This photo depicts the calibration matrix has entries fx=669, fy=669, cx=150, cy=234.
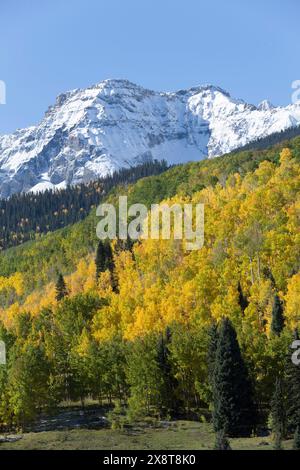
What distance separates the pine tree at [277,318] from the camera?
330 ft

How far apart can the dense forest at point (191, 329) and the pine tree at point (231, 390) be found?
128mm

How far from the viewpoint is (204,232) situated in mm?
141375

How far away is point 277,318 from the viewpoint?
333ft

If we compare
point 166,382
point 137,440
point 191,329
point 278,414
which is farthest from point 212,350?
point 191,329

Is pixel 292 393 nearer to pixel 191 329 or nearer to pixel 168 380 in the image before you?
pixel 168 380

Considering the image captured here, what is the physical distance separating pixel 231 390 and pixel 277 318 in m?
26.9

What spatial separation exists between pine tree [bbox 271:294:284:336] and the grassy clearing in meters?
24.2

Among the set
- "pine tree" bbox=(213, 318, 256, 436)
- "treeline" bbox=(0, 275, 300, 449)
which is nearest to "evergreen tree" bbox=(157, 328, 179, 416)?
"treeline" bbox=(0, 275, 300, 449)

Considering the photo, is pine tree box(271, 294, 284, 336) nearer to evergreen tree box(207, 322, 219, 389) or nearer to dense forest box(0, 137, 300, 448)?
dense forest box(0, 137, 300, 448)

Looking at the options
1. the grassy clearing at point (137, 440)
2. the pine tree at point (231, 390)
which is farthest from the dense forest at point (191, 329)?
the grassy clearing at point (137, 440)

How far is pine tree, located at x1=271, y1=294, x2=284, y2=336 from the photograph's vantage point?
330 ft
